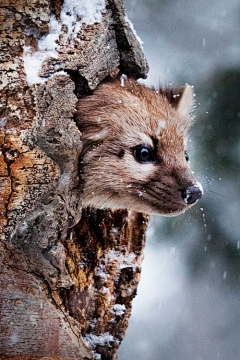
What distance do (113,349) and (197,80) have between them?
2.32 metres

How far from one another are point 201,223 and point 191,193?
212 centimetres

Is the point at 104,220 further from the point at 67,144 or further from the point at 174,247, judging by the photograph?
the point at 174,247

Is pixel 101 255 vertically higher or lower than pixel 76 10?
lower

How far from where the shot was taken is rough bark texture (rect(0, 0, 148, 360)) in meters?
1.33

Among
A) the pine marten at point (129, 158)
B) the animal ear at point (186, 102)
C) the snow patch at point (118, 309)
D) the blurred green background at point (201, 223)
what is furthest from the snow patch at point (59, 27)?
the blurred green background at point (201, 223)

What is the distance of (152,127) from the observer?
5.23ft

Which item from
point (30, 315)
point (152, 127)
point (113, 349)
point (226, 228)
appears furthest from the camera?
point (226, 228)

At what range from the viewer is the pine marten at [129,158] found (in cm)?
154

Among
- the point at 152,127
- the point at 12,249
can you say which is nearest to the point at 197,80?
the point at 152,127

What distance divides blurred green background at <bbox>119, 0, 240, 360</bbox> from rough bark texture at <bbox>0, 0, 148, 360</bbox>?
1.46 m

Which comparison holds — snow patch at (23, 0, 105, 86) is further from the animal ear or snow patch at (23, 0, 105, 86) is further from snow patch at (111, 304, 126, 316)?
snow patch at (111, 304, 126, 316)

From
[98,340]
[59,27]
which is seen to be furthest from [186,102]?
[98,340]

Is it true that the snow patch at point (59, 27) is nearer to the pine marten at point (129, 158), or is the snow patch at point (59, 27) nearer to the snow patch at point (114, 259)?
the pine marten at point (129, 158)

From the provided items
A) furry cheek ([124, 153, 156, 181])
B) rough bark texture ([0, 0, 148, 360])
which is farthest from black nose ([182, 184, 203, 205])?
rough bark texture ([0, 0, 148, 360])
